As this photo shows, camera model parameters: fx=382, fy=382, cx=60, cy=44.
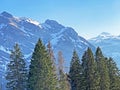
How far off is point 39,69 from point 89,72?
8.24 meters

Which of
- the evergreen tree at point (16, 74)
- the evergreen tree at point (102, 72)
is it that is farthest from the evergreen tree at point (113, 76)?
the evergreen tree at point (16, 74)

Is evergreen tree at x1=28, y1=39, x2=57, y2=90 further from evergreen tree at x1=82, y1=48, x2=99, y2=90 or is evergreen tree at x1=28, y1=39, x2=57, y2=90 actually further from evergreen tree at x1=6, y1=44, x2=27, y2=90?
evergreen tree at x1=82, y1=48, x2=99, y2=90

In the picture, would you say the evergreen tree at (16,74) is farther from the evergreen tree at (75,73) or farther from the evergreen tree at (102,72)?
the evergreen tree at (102,72)

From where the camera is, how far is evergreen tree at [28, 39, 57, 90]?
2333 inches

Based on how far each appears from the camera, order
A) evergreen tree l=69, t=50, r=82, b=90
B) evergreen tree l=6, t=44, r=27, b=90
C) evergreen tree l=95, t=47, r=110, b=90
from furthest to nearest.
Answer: evergreen tree l=69, t=50, r=82, b=90 → evergreen tree l=95, t=47, r=110, b=90 → evergreen tree l=6, t=44, r=27, b=90

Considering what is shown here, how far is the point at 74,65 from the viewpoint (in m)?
66.9

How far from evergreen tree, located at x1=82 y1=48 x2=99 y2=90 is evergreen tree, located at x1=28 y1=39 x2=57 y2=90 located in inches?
235

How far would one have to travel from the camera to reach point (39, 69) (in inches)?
2338

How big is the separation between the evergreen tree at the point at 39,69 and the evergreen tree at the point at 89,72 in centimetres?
596

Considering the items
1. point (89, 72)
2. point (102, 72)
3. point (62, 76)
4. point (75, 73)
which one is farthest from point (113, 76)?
point (89, 72)

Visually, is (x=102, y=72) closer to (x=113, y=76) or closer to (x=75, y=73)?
(x=75, y=73)

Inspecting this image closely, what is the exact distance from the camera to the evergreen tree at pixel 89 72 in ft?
201

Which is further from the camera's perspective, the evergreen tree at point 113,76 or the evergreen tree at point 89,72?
the evergreen tree at point 113,76

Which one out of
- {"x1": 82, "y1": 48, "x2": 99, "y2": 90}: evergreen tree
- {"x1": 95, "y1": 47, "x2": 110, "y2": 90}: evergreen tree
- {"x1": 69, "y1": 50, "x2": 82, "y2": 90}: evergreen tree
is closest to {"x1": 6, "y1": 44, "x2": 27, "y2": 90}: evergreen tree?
{"x1": 69, "y1": 50, "x2": 82, "y2": 90}: evergreen tree
